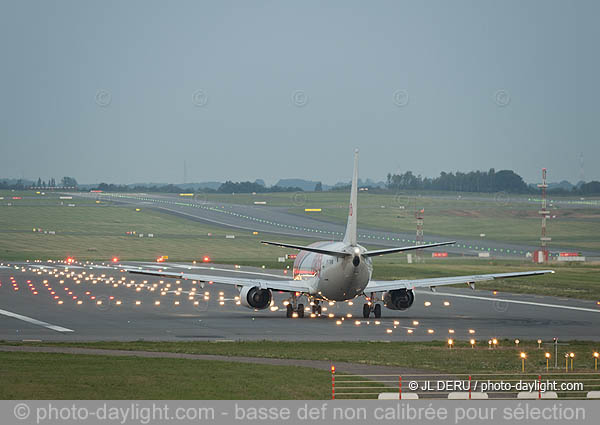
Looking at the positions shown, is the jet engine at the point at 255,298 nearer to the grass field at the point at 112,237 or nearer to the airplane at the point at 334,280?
the airplane at the point at 334,280

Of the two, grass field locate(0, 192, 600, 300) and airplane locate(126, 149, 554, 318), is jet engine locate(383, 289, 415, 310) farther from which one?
grass field locate(0, 192, 600, 300)

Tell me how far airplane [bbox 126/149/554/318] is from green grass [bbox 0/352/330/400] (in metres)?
16.1

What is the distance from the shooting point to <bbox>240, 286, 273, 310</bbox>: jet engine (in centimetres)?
5566

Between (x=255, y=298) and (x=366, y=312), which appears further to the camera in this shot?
(x=366, y=312)

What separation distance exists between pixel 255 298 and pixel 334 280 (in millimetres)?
5023

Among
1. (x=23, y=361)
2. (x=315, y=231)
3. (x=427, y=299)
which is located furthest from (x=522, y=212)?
(x=23, y=361)

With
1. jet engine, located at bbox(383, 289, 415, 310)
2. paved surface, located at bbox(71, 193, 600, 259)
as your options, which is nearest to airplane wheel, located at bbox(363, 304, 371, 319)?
jet engine, located at bbox(383, 289, 415, 310)

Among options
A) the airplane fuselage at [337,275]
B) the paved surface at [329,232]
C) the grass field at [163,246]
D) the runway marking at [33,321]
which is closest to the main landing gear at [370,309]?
the airplane fuselage at [337,275]

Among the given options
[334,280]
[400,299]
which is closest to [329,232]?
[400,299]

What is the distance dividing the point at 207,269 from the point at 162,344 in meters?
58.7

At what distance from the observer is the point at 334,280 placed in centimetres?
5341

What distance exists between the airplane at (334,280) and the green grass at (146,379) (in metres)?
16.1

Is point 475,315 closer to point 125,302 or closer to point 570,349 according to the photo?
point 570,349

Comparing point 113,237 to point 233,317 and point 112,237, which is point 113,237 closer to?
point 112,237
